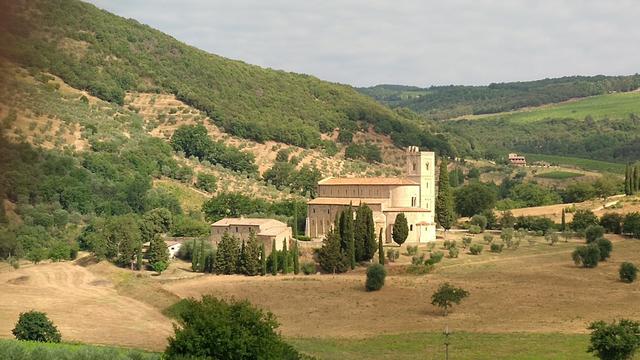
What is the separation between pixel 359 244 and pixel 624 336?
99.6 feet

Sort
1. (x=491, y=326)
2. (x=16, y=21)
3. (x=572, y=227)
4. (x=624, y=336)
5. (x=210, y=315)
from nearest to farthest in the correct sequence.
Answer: (x=16, y=21)
(x=210, y=315)
(x=624, y=336)
(x=491, y=326)
(x=572, y=227)

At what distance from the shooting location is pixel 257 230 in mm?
73438

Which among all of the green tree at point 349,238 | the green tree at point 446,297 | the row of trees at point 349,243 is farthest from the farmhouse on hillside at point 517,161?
the green tree at point 446,297

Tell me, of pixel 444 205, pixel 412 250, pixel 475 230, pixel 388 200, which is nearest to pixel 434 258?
pixel 412 250

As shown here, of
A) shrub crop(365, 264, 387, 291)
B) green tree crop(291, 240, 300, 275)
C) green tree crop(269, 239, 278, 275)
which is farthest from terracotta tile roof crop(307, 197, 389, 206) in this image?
shrub crop(365, 264, 387, 291)

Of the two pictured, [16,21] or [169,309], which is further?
[169,309]

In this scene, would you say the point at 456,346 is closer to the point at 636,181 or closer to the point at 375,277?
the point at 375,277

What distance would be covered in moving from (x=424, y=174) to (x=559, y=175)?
72582 millimetres

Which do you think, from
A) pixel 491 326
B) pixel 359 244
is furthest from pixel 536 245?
pixel 491 326

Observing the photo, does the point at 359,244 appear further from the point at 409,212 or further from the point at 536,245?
the point at 536,245

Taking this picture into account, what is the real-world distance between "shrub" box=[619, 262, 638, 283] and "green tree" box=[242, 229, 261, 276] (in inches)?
1074

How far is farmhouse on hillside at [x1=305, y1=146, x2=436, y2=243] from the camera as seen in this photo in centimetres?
7450

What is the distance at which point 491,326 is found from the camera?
50312mm

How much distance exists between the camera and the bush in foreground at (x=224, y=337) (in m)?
33.0
